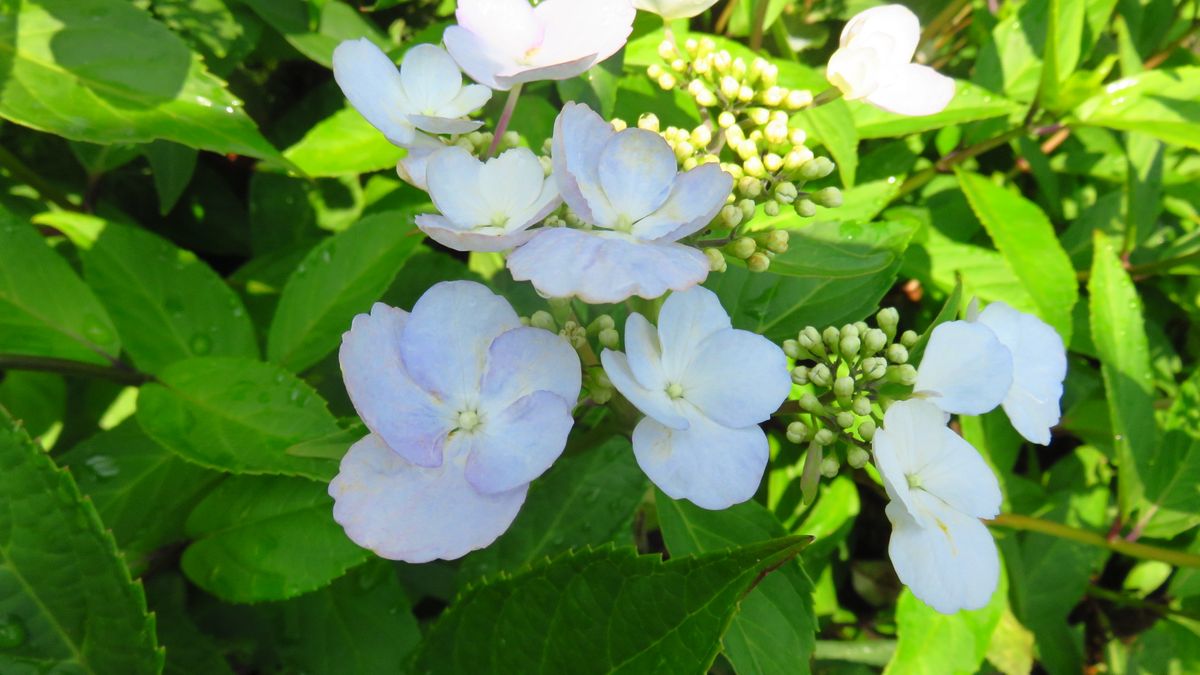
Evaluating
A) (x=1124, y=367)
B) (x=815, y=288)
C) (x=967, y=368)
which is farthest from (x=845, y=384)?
(x=1124, y=367)

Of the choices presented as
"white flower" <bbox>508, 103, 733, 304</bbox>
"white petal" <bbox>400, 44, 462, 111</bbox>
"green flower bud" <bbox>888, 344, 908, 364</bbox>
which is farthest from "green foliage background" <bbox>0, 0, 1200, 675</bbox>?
"white petal" <bbox>400, 44, 462, 111</bbox>

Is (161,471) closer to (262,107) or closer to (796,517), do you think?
(262,107)

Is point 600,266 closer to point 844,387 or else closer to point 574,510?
point 844,387

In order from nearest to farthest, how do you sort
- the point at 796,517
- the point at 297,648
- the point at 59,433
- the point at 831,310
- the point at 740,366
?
1. the point at 740,366
2. the point at 831,310
3. the point at 297,648
4. the point at 59,433
5. the point at 796,517

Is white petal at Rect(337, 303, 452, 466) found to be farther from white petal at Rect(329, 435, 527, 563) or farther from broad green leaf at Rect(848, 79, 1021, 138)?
broad green leaf at Rect(848, 79, 1021, 138)

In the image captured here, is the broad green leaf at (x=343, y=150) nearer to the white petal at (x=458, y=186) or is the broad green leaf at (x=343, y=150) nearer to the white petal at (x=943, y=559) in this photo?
the white petal at (x=458, y=186)

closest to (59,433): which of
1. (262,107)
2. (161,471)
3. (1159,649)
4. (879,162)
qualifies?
(161,471)
